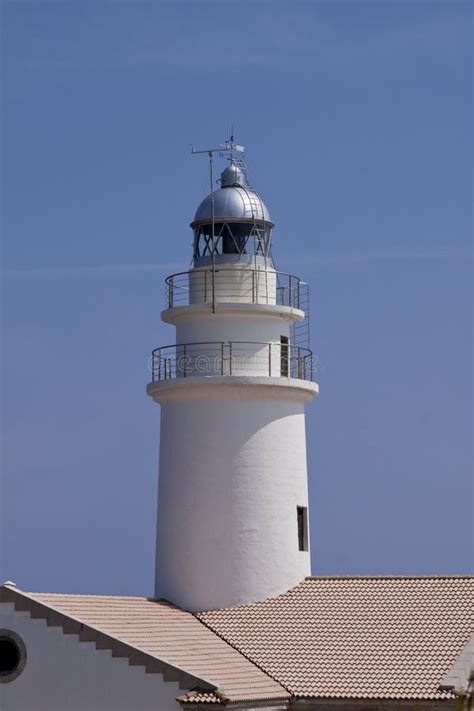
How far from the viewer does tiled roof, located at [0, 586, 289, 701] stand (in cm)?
2558

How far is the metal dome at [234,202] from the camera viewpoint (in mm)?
32562

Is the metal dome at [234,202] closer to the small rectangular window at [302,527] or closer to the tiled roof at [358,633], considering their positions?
the small rectangular window at [302,527]

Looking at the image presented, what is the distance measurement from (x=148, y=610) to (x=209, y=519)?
2.70m

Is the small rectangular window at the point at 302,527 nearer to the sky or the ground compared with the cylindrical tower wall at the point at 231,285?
nearer to the ground

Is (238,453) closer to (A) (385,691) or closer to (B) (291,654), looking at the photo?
(B) (291,654)

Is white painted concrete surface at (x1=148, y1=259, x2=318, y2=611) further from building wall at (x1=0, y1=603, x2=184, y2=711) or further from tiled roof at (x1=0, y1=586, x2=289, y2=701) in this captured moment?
building wall at (x1=0, y1=603, x2=184, y2=711)

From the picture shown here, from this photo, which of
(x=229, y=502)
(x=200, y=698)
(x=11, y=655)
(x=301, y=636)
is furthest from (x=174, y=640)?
(x=229, y=502)

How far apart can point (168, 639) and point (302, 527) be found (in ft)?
19.2

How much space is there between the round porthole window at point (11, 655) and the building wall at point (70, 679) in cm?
8

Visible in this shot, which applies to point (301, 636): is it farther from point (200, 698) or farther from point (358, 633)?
point (200, 698)

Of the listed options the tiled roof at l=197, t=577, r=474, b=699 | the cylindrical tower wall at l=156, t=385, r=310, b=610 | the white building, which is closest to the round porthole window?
the white building

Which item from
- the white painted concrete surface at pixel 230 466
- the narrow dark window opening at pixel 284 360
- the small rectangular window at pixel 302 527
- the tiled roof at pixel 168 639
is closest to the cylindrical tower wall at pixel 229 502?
the white painted concrete surface at pixel 230 466

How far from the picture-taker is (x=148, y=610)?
29.3 m

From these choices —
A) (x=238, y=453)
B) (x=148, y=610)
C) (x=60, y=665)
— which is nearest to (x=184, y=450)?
(x=238, y=453)
